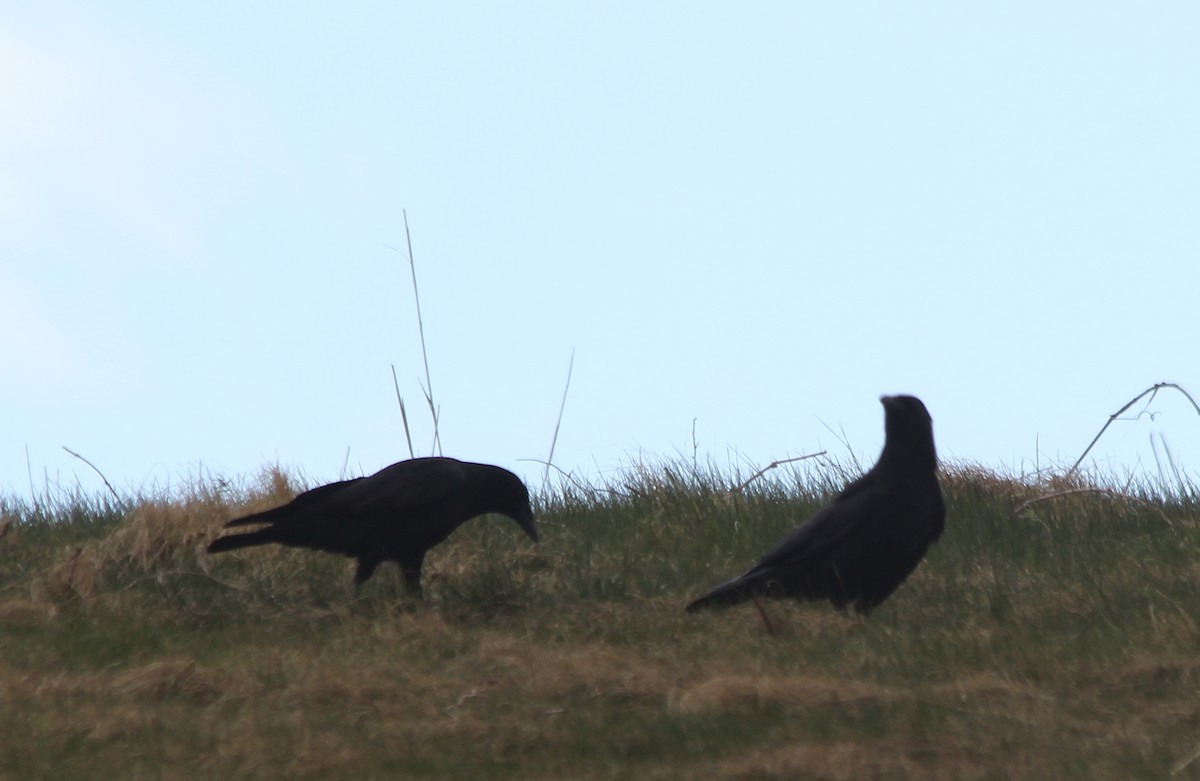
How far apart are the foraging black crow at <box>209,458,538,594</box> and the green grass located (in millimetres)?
205

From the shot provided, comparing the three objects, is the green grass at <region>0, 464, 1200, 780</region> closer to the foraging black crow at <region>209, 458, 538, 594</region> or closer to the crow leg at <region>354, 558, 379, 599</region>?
the crow leg at <region>354, 558, 379, 599</region>

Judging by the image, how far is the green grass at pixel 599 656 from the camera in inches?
173

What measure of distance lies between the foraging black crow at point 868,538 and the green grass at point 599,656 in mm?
117

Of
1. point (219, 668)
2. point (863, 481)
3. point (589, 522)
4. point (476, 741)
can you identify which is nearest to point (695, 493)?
point (589, 522)

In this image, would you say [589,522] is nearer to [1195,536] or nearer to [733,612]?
[733,612]

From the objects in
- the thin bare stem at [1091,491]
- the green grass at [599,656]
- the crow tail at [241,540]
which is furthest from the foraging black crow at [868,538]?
the crow tail at [241,540]

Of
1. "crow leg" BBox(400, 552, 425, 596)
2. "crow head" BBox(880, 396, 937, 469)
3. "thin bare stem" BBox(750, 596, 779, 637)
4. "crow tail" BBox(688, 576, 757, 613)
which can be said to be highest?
"crow head" BBox(880, 396, 937, 469)

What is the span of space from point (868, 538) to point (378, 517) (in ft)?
6.93

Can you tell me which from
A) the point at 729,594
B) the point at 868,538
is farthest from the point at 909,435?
the point at 729,594

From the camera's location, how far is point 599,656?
17.6 ft

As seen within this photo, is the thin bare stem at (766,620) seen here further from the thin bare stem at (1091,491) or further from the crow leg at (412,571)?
the thin bare stem at (1091,491)

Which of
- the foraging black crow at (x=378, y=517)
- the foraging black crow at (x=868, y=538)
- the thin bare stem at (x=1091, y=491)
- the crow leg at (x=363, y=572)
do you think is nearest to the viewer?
the foraging black crow at (x=868, y=538)

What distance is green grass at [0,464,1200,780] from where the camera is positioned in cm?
440

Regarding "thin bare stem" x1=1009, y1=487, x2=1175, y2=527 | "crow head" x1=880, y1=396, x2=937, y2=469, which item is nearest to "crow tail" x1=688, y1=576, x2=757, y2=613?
"crow head" x1=880, y1=396, x2=937, y2=469
